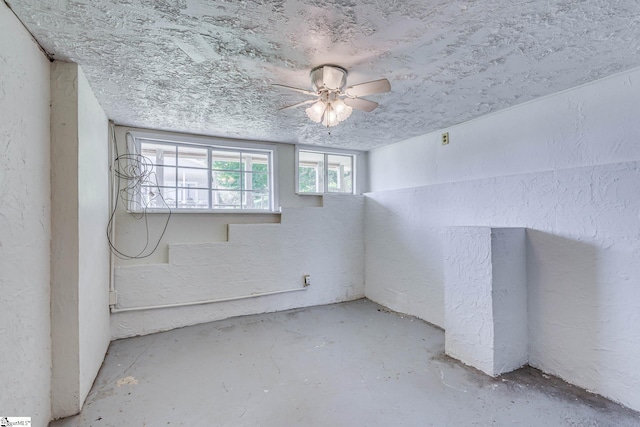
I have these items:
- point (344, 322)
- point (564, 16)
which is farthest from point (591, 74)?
point (344, 322)

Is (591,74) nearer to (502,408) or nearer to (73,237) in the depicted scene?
(502,408)

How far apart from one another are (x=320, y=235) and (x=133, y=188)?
2227mm

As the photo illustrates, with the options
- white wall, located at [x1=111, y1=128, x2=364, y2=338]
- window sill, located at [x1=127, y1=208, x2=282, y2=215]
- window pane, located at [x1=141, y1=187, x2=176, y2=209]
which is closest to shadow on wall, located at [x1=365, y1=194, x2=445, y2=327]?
white wall, located at [x1=111, y1=128, x2=364, y2=338]

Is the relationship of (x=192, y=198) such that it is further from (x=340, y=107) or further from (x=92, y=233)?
(x=340, y=107)

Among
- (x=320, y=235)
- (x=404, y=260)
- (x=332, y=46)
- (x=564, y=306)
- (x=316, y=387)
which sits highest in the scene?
(x=332, y=46)

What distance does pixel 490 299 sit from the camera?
210cm

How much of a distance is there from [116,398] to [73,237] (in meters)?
1.12

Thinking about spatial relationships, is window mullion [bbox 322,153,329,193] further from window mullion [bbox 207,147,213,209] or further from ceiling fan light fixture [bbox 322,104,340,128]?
ceiling fan light fixture [bbox 322,104,340,128]

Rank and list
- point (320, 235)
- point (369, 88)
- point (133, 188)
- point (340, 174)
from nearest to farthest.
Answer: point (369, 88) → point (133, 188) → point (320, 235) → point (340, 174)

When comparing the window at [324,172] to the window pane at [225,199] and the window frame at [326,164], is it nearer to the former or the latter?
the window frame at [326,164]

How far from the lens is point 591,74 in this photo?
183 cm

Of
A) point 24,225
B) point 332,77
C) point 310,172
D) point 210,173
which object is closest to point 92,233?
point 24,225

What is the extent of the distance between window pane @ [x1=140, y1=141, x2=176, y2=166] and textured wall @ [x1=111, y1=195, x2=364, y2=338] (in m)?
0.97

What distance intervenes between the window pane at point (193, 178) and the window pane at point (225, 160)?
153mm
